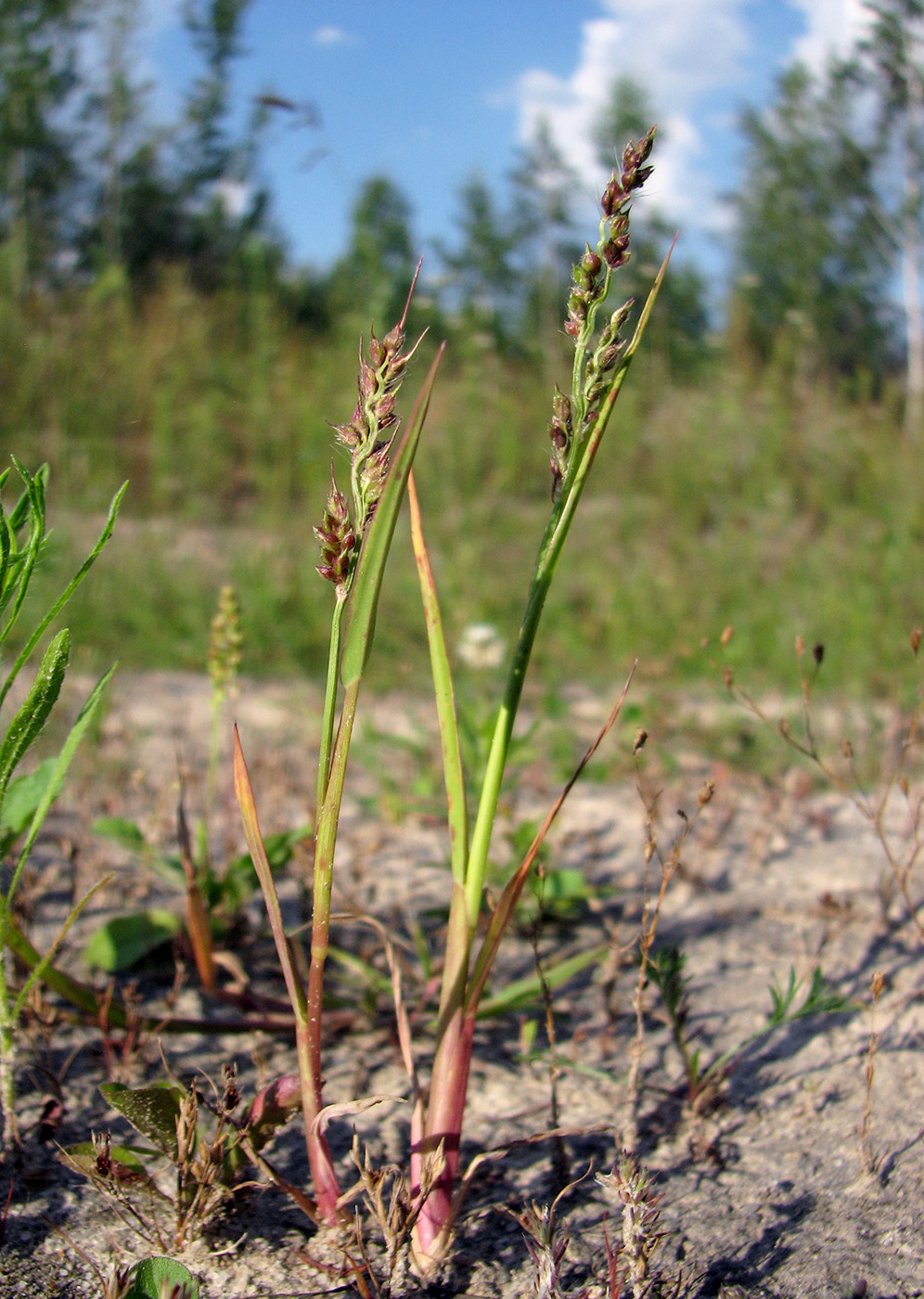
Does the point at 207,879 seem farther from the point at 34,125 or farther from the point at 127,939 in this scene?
the point at 34,125

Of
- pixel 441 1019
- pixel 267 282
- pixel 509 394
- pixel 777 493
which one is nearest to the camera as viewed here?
pixel 441 1019

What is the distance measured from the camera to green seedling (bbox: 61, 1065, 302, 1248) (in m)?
0.83

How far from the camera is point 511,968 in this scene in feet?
4.81

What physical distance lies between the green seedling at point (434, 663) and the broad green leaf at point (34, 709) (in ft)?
0.74

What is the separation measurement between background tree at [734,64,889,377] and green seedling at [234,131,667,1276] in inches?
590

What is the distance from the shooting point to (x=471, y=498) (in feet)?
18.1

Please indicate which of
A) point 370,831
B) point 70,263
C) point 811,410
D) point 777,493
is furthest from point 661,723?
point 70,263

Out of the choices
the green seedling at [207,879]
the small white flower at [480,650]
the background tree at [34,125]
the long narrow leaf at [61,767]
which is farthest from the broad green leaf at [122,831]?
the background tree at [34,125]

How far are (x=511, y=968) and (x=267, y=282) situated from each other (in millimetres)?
8989

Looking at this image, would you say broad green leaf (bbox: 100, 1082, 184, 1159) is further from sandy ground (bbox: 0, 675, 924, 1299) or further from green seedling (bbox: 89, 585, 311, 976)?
green seedling (bbox: 89, 585, 311, 976)

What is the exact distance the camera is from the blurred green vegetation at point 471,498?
11.8 ft

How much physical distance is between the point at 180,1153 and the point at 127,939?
0.58 meters

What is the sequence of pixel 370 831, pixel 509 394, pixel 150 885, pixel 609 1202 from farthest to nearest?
pixel 509 394 < pixel 370 831 < pixel 150 885 < pixel 609 1202

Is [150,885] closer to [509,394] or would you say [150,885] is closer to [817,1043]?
[817,1043]
